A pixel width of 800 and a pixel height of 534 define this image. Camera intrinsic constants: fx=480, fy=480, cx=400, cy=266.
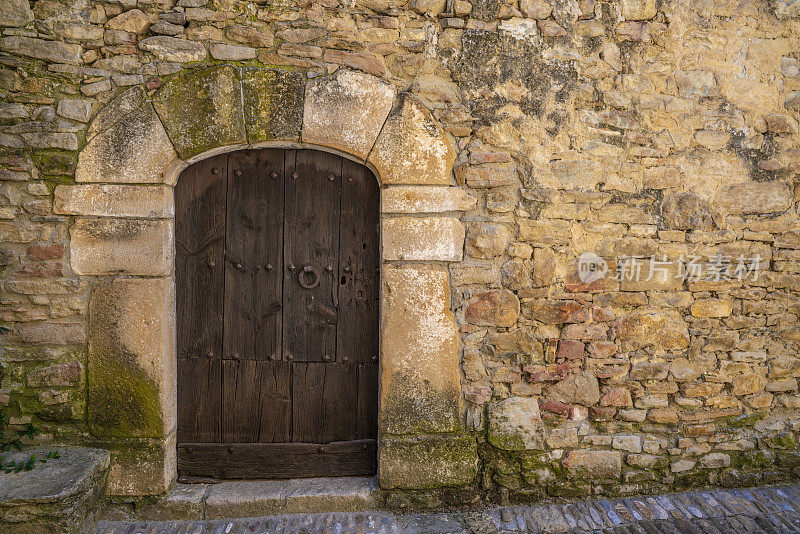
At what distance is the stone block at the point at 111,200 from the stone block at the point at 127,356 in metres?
0.34

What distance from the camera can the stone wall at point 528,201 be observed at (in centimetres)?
233

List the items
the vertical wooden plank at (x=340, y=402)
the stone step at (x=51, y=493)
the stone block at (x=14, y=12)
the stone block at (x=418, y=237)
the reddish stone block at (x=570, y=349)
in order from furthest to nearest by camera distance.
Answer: the vertical wooden plank at (x=340, y=402), the reddish stone block at (x=570, y=349), the stone block at (x=418, y=237), the stone block at (x=14, y=12), the stone step at (x=51, y=493)

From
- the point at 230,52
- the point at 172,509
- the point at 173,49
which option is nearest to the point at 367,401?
the point at 172,509

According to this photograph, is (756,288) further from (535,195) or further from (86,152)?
(86,152)

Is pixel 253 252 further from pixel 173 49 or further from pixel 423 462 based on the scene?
pixel 423 462

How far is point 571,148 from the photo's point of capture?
253 centimetres

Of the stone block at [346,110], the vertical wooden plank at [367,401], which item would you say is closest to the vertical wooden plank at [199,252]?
the stone block at [346,110]

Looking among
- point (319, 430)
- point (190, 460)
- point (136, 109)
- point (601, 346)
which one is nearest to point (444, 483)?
point (319, 430)

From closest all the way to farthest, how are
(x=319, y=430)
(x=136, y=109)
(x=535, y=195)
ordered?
(x=136, y=109) < (x=535, y=195) < (x=319, y=430)

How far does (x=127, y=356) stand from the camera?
2.41 metres

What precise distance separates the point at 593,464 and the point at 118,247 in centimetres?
270

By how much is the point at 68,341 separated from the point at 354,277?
4.77 feet

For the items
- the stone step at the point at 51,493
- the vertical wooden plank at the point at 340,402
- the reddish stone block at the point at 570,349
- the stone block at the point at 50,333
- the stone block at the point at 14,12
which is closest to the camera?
the stone step at the point at 51,493

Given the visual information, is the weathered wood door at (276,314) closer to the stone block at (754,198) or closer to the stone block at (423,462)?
the stone block at (423,462)
